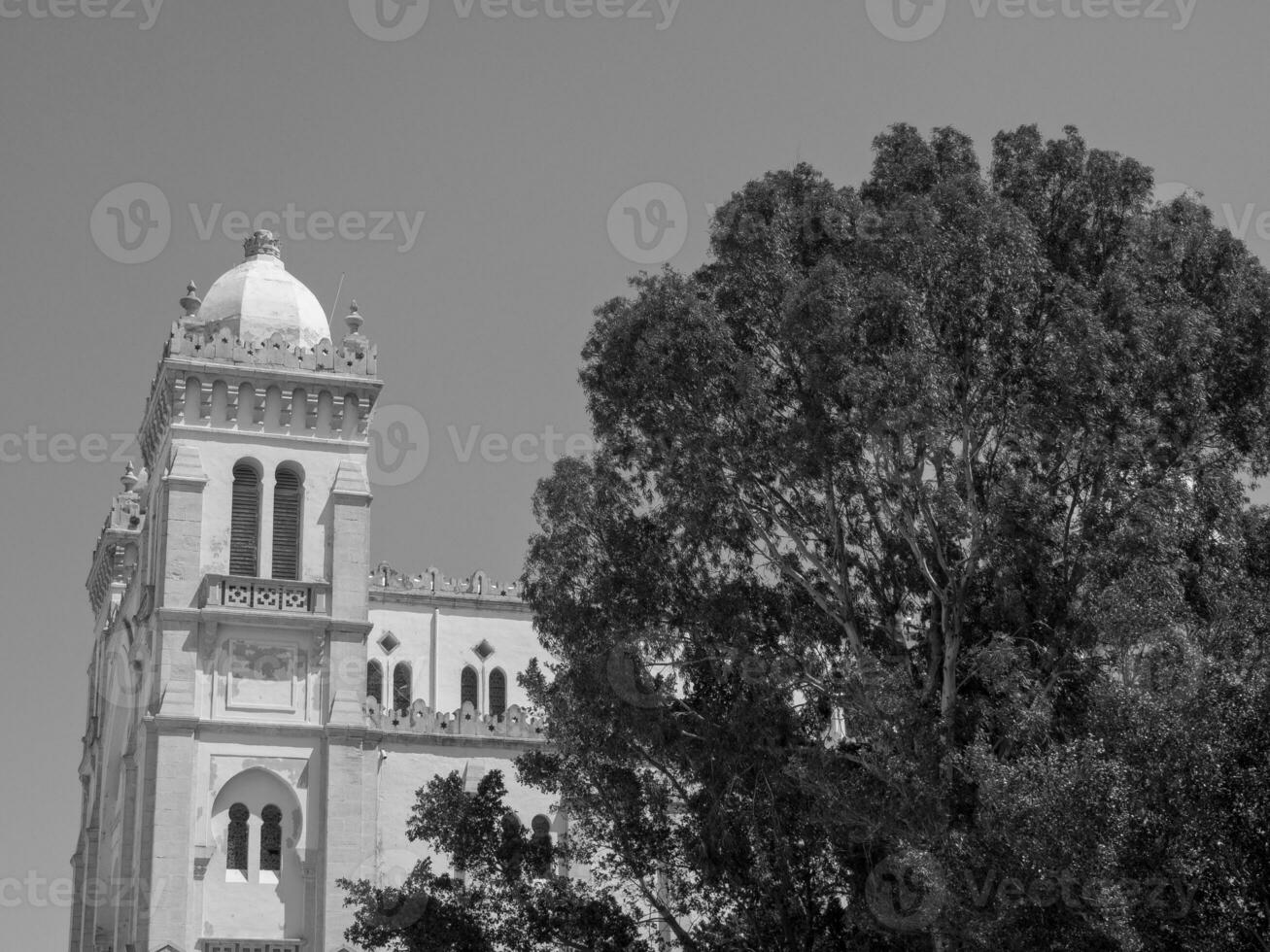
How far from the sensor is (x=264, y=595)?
44156 millimetres

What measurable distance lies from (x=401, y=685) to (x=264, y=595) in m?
7.12

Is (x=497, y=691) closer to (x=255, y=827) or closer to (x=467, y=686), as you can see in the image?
(x=467, y=686)

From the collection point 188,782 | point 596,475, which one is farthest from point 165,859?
→ point 596,475

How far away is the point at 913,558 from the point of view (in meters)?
30.0

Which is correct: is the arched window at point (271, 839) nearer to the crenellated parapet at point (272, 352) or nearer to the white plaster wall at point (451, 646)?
the white plaster wall at point (451, 646)

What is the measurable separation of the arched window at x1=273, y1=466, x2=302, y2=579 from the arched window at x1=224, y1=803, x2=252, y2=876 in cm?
551

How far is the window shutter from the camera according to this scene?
45062mm

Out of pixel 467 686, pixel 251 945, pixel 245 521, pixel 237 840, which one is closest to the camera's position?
pixel 251 945

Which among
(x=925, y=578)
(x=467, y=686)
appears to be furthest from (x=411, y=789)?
(x=925, y=578)

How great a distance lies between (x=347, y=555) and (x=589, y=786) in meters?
15.0

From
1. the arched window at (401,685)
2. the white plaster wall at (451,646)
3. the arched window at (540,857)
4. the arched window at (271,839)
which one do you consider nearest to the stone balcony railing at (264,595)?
the arched window at (271,839)

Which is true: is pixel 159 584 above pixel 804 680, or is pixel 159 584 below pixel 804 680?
above

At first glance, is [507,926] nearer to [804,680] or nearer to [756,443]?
[804,680]

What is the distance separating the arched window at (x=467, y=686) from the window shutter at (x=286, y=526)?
730 cm
